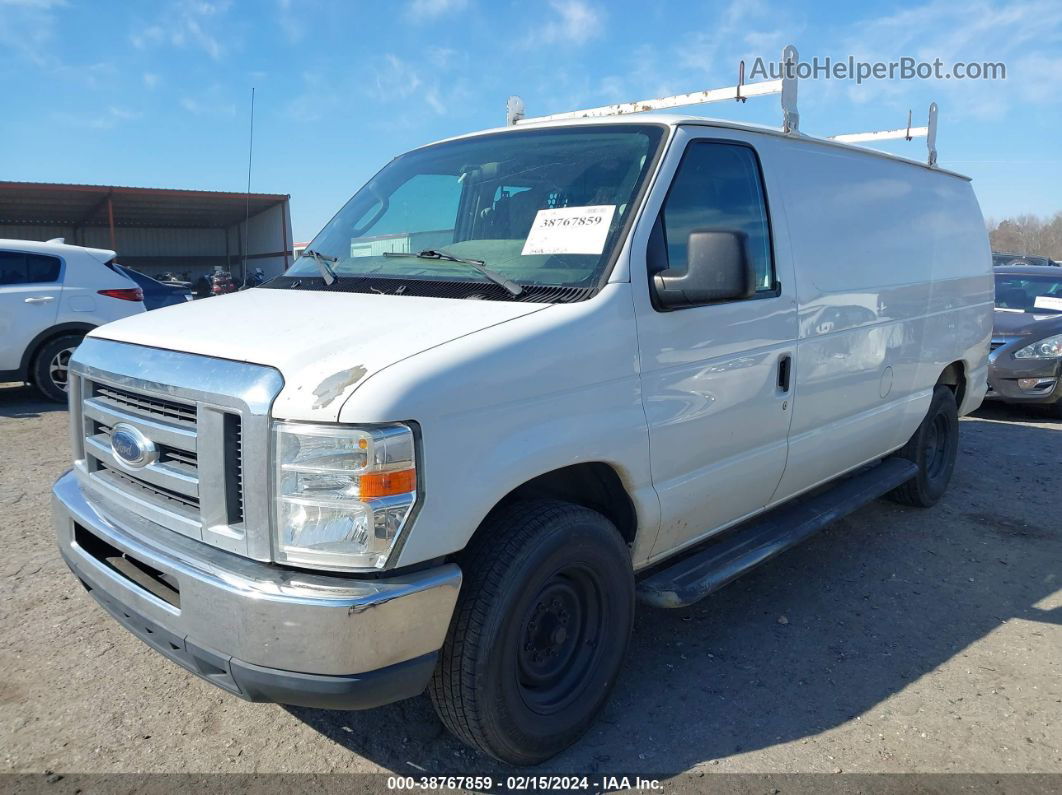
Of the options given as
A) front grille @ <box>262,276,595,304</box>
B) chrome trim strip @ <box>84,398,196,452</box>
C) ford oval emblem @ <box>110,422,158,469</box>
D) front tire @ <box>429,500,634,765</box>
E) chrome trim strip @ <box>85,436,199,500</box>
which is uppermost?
front grille @ <box>262,276,595,304</box>

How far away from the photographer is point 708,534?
3467mm

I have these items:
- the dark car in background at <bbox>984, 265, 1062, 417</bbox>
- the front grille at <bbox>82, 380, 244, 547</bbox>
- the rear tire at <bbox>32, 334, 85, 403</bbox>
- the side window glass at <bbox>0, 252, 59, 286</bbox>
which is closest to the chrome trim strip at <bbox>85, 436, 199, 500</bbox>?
the front grille at <bbox>82, 380, 244, 547</bbox>

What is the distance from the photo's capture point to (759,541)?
3664 millimetres

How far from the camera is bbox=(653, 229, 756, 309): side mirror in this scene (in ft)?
9.23

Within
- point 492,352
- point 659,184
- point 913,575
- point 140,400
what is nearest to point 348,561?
point 492,352

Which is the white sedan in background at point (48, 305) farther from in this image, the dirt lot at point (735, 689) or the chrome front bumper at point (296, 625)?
the chrome front bumper at point (296, 625)

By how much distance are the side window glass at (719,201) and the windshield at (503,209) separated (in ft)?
0.60

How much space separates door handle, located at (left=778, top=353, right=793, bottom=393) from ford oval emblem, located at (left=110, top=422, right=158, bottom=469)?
2.50m

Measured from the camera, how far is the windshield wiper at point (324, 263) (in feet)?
10.9

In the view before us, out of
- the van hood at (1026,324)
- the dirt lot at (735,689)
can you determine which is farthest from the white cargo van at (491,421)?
the van hood at (1026,324)

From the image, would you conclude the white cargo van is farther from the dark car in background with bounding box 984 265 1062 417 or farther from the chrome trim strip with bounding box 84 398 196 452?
the dark car in background with bounding box 984 265 1062 417

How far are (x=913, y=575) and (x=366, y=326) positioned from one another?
11.4 feet

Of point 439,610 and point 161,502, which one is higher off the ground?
point 161,502

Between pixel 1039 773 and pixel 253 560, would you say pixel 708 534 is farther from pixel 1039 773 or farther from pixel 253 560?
pixel 253 560
